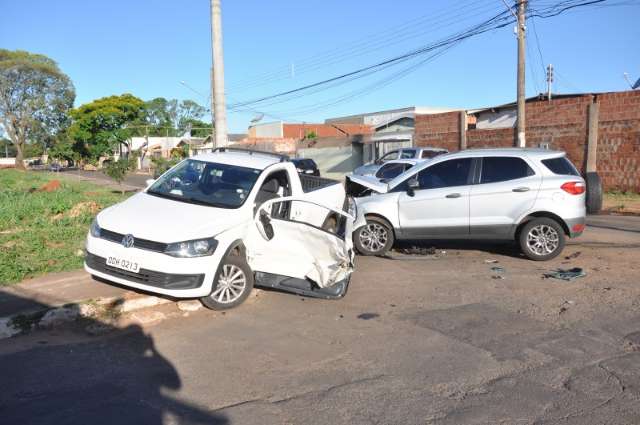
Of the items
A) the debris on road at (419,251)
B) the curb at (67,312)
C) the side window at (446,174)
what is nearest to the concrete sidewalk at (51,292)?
the curb at (67,312)

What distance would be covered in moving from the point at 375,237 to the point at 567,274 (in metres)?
3.02

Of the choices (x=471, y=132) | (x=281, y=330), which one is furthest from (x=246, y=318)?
(x=471, y=132)

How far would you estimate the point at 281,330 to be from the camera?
577 centimetres

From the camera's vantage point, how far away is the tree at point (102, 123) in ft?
232

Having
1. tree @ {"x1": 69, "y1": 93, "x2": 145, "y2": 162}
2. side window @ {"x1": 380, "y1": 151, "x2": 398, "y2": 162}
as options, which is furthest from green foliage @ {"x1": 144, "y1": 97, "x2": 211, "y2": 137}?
side window @ {"x1": 380, "y1": 151, "x2": 398, "y2": 162}

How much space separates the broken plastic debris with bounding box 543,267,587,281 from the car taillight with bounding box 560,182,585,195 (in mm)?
1180

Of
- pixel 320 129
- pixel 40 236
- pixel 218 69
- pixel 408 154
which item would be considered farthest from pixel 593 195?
pixel 320 129

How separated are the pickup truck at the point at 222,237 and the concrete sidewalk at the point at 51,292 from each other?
16.5 inches

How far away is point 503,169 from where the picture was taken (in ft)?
28.9

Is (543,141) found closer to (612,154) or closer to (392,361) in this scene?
(612,154)

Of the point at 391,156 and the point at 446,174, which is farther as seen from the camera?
the point at 391,156

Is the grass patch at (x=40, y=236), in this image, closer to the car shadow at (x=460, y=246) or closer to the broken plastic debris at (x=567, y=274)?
the car shadow at (x=460, y=246)

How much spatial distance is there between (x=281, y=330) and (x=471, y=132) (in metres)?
20.0

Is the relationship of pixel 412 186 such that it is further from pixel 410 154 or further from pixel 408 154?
pixel 408 154
